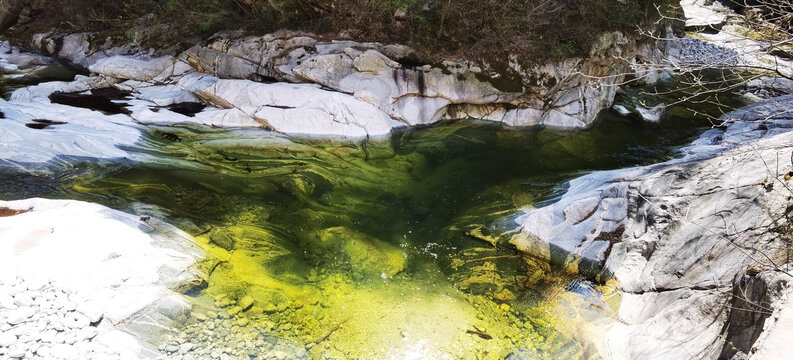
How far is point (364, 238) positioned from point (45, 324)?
3.86 metres

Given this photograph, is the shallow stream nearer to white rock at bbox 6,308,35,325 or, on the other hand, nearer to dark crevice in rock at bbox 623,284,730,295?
dark crevice in rock at bbox 623,284,730,295

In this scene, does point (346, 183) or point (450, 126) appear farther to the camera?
point (450, 126)

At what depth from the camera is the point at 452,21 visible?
12758 millimetres

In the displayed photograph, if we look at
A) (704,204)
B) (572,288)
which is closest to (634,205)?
(704,204)

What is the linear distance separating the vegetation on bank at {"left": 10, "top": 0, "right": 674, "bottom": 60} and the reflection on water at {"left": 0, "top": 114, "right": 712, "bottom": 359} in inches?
129

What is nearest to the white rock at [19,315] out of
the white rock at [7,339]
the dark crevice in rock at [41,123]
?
the white rock at [7,339]

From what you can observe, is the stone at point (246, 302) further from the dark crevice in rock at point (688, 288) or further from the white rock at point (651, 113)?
the white rock at point (651, 113)

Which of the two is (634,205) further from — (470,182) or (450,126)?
(450,126)

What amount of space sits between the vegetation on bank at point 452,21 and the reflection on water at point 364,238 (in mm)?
3283

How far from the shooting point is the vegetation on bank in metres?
12.4

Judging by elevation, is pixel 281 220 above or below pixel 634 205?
below

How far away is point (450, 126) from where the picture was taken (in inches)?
463

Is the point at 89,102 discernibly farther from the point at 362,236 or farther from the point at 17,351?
the point at 17,351

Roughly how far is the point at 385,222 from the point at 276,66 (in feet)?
23.2
